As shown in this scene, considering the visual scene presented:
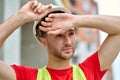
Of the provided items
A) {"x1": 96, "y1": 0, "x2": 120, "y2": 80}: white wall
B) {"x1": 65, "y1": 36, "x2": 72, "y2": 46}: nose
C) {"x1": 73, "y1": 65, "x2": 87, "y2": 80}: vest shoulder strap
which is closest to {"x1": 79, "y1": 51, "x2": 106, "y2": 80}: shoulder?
{"x1": 73, "y1": 65, "x2": 87, "y2": 80}: vest shoulder strap

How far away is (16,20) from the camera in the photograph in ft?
3.93

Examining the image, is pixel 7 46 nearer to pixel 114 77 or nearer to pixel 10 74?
pixel 10 74

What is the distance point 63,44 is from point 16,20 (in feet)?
0.64

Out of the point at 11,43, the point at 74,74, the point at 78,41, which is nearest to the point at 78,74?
the point at 74,74

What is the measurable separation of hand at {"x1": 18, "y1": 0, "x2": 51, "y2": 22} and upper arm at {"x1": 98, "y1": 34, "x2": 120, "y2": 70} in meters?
0.27

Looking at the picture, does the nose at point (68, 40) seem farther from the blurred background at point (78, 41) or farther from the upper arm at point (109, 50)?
the blurred background at point (78, 41)

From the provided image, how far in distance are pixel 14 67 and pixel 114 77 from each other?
8.26 feet

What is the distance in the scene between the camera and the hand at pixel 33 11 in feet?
3.98

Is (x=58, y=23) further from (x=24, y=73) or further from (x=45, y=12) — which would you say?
(x=24, y=73)

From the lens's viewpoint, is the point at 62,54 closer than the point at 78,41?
Yes

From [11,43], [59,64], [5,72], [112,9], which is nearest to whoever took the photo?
[5,72]

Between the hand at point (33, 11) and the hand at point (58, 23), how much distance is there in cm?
3

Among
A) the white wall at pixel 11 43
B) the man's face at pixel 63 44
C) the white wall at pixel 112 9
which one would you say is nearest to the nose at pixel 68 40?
the man's face at pixel 63 44

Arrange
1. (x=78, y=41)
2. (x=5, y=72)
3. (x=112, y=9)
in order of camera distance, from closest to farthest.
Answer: (x=5, y=72), (x=78, y=41), (x=112, y=9)
